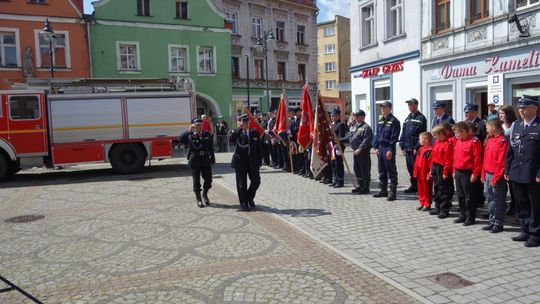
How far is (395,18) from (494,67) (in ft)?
22.0

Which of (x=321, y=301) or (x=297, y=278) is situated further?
(x=297, y=278)

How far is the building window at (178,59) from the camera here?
102 feet

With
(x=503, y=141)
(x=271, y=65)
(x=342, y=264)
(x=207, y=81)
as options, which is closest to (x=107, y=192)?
(x=342, y=264)

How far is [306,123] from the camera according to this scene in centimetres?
1191

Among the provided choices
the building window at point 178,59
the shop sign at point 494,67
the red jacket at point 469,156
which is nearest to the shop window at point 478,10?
the shop sign at point 494,67

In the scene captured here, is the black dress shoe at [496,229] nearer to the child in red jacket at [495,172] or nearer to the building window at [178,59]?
the child in red jacket at [495,172]

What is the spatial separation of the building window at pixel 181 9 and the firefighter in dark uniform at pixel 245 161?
24.6 metres

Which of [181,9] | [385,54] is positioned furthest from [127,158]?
[181,9]

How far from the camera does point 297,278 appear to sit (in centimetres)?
506

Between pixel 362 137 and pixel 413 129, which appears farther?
pixel 362 137

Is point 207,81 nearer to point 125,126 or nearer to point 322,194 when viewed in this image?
point 125,126

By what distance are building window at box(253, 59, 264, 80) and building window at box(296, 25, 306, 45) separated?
18.4ft

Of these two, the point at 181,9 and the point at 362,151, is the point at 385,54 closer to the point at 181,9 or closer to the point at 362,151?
the point at 362,151

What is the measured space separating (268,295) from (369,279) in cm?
117
